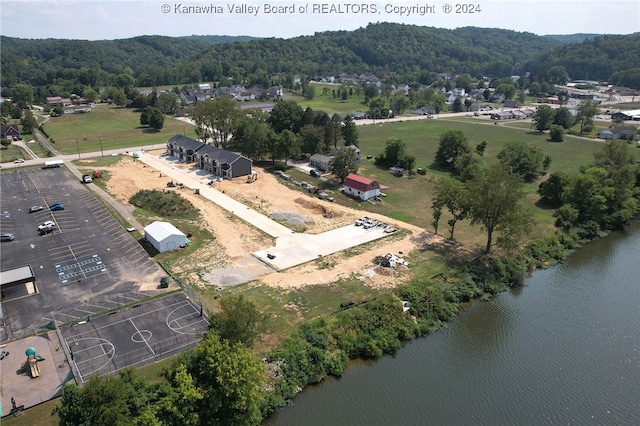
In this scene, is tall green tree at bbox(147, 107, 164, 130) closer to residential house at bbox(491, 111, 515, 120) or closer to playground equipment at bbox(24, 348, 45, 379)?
playground equipment at bbox(24, 348, 45, 379)

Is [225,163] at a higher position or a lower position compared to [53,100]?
lower

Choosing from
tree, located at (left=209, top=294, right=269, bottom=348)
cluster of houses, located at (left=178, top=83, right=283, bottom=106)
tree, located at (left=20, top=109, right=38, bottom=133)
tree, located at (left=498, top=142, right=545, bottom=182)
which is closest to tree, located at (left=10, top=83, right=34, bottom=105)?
tree, located at (left=20, top=109, right=38, bottom=133)

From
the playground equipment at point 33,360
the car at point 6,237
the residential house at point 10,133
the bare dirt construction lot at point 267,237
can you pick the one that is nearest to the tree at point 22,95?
the residential house at point 10,133

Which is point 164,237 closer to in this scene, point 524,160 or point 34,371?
point 34,371

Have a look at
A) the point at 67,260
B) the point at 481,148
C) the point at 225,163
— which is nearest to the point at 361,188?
the point at 225,163

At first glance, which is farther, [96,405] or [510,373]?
[510,373]

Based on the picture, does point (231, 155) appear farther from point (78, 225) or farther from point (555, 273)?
point (555, 273)

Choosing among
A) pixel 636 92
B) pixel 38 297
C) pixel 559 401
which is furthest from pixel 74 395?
pixel 636 92
